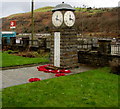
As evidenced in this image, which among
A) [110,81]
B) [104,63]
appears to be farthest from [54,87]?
[104,63]

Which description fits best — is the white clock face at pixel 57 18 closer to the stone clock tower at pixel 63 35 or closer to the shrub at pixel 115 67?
the stone clock tower at pixel 63 35

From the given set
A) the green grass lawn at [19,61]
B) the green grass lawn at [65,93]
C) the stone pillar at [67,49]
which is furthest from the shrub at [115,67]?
the green grass lawn at [19,61]

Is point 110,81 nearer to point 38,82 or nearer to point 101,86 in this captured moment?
point 101,86

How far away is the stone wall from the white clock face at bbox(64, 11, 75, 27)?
109 inches

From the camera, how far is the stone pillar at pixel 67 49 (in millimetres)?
10281

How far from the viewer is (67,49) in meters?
10.4

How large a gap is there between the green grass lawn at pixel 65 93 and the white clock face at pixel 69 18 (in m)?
3.69

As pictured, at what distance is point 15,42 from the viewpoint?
71.8 feet

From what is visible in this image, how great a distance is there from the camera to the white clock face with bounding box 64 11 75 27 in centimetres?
1015

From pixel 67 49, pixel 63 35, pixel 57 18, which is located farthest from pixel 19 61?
pixel 57 18

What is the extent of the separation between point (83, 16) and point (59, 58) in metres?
59.3

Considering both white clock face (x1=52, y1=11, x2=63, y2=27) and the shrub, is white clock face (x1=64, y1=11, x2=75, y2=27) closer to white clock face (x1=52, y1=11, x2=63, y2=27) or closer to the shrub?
white clock face (x1=52, y1=11, x2=63, y2=27)

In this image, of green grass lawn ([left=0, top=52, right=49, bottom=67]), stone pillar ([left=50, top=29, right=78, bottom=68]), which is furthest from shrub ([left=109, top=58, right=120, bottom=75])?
green grass lawn ([left=0, top=52, right=49, bottom=67])

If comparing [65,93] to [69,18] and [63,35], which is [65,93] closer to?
[63,35]
